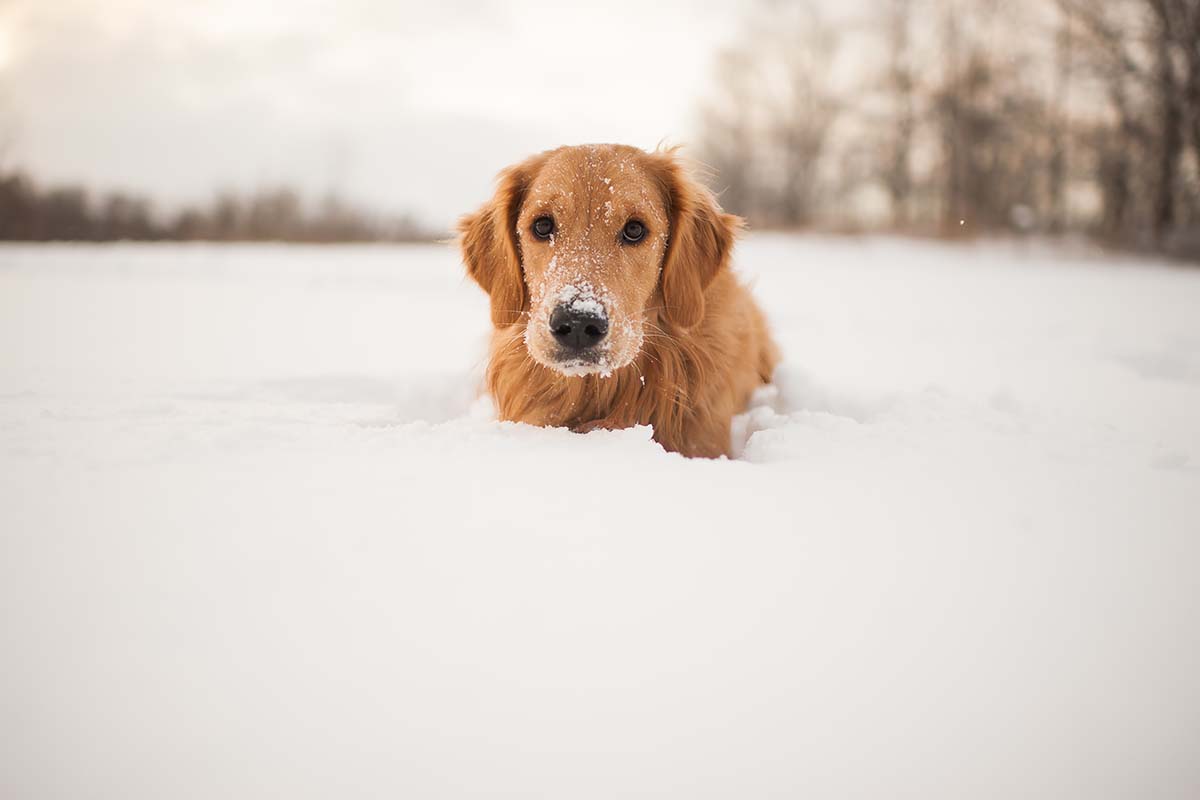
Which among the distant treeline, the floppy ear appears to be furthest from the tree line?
the distant treeline

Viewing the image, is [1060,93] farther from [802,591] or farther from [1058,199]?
[802,591]

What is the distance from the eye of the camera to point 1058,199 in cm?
2428

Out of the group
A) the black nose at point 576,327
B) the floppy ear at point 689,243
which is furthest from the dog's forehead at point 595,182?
the black nose at point 576,327

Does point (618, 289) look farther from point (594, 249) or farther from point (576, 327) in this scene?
point (576, 327)

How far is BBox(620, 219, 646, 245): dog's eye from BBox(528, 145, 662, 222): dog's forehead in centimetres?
7

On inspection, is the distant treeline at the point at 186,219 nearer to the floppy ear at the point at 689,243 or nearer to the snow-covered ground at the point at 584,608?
the floppy ear at the point at 689,243

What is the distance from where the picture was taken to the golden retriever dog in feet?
8.21

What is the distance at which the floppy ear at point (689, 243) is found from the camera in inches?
113

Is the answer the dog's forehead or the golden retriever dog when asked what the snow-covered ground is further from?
the dog's forehead

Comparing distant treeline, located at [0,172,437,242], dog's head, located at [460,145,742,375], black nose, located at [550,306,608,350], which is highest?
distant treeline, located at [0,172,437,242]

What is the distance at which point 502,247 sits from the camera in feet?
9.76

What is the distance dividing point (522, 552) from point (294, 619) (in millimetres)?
459

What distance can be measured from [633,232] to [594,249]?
0.23 m

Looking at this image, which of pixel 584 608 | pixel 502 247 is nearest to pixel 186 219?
pixel 502 247
